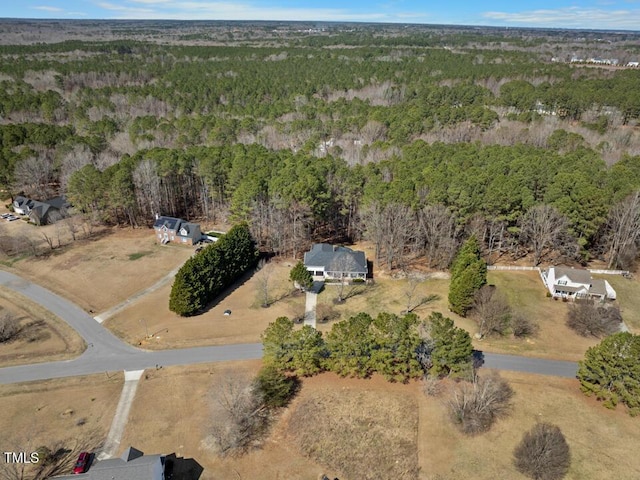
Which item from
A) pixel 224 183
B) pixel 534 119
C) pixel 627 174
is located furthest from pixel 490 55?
pixel 224 183

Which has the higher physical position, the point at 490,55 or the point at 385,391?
the point at 490,55

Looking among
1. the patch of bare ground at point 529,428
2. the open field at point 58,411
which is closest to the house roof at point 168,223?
the open field at point 58,411

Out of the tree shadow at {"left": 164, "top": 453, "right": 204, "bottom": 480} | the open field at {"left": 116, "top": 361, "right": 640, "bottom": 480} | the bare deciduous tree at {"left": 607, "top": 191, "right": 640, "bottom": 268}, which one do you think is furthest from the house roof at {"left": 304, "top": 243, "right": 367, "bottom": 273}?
the bare deciduous tree at {"left": 607, "top": 191, "right": 640, "bottom": 268}

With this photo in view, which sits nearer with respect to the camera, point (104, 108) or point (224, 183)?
point (224, 183)

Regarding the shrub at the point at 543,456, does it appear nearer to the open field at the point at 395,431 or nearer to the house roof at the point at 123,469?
the open field at the point at 395,431

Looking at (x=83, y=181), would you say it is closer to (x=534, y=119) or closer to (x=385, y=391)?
(x=385, y=391)

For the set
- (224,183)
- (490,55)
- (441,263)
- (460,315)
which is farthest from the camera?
(490,55)

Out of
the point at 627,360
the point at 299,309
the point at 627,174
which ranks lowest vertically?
the point at 299,309

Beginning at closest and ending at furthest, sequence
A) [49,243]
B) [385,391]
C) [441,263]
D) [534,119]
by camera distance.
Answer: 1. [385,391]
2. [441,263]
3. [49,243]
4. [534,119]
